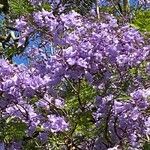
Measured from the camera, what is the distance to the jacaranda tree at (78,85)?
623 centimetres

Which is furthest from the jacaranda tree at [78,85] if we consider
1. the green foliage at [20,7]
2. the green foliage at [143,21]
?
the green foliage at [20,7]

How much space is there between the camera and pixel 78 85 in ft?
21.6

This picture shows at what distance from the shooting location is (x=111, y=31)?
6531mm

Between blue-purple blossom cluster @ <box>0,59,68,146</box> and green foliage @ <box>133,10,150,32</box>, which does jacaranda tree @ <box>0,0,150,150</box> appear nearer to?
blue-purple blossom cluster @ <box>0,59,68,146</box>

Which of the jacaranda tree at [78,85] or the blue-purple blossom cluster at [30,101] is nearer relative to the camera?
the jacaranda tree at [78,85]

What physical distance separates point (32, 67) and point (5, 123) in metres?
0.72

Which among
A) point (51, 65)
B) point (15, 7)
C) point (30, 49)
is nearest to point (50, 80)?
point (51, 65)

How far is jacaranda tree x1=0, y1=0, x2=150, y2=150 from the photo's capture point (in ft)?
20.5

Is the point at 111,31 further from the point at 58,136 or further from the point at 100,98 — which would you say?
the point at 58,136

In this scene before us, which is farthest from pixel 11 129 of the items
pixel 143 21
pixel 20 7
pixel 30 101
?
pixel 20 7

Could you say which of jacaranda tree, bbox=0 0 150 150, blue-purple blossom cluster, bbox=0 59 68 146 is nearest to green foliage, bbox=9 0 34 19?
jacaranda tree, bbox=0 0 150 150

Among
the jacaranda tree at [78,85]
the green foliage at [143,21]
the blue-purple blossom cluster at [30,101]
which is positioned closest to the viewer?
the jacaranda tree at [78,85]

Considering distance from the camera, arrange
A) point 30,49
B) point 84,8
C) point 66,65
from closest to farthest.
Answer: point 66,65 → point 30,49 → point 84,8

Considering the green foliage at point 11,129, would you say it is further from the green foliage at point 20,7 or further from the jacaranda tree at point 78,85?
the green foliage at point 20,7
